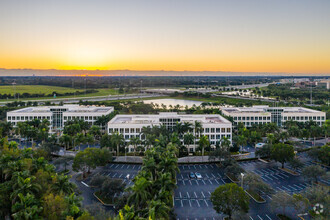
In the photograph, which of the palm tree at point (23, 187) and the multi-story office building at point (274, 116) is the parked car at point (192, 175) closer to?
the palm tree at point (23, 187)

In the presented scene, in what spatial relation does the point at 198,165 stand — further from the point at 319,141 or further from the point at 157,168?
the point at 319,141

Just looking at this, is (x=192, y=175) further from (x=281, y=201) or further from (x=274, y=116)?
(x=274, y=116)

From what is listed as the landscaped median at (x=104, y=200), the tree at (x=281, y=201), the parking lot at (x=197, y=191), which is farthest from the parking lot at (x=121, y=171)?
the tree at (x=281, y=201)

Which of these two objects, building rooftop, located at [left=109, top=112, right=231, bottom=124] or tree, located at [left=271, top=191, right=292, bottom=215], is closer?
tree, located at [left=271, top=191, right=292, bottom=215]

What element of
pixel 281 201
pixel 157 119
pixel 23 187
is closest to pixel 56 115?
pixel 157 119

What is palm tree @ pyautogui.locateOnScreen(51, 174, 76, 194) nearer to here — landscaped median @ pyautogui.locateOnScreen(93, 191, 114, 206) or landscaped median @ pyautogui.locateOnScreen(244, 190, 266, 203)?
landscaped median @ pyautogui.locateOnScreen(93, 191, 114, 206)

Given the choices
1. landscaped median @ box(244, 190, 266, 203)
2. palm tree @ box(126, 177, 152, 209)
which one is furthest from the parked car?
palm tree @ box(126, 177, 152, 209)

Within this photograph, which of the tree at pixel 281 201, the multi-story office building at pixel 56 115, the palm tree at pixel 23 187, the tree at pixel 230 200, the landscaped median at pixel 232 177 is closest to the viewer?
the palm tree at pixel 23 187
